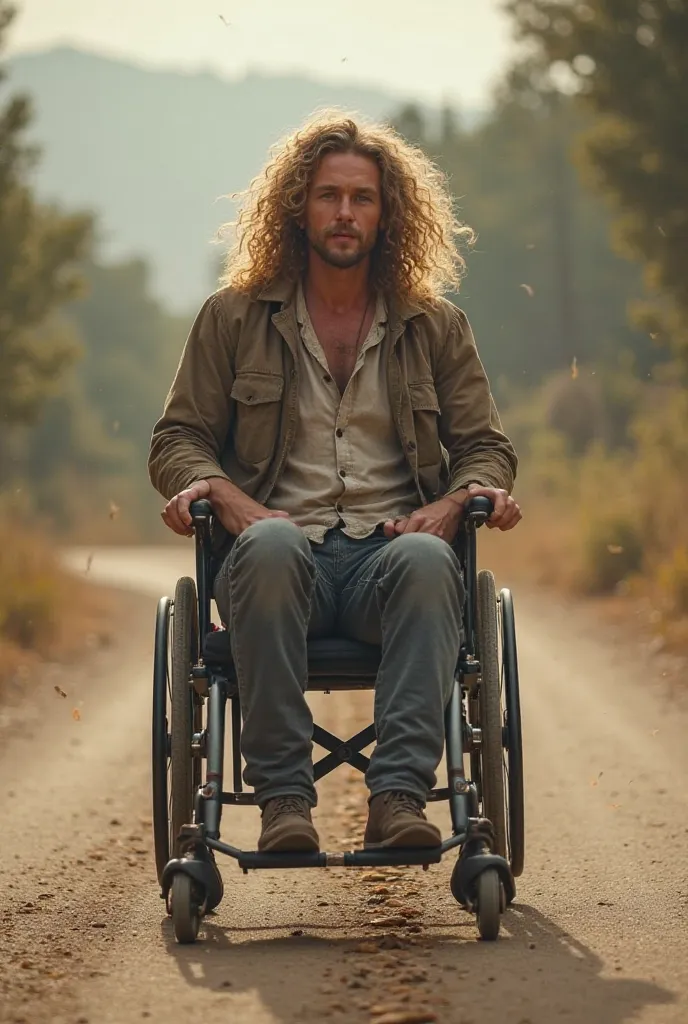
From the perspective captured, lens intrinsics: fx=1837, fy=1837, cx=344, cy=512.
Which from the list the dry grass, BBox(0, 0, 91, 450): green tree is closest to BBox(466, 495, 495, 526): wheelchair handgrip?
the dry grass

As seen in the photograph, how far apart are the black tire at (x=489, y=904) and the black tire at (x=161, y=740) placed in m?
0.78

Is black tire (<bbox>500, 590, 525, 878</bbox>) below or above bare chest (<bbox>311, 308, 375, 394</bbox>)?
below

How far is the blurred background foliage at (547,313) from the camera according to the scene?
14.6m

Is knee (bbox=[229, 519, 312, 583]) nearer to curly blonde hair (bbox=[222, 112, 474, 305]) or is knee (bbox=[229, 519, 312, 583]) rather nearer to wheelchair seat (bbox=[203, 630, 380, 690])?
wheelchair seat (bbox=[203, 630, 380, 690])

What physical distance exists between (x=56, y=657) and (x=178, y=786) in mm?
8359

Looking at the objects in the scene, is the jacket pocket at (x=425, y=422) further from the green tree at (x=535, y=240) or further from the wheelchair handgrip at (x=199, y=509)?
the green tree at (x=535, y=240)

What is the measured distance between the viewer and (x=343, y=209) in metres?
A: 4.71

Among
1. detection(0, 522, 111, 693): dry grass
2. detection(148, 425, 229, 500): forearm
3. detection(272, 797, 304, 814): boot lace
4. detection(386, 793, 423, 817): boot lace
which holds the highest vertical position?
detection(148, 425, 229, 500): forearm

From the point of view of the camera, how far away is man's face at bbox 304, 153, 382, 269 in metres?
4.71

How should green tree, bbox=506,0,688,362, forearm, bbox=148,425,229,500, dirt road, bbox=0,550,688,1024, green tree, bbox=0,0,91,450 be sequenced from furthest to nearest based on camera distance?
1. green tree, bbox=0,0,91,450
2. green tree, bbox=506,0,688,362
3. forearm, bbox=148,425,229,500
4. dirt road, bbox=0,550,688,1024

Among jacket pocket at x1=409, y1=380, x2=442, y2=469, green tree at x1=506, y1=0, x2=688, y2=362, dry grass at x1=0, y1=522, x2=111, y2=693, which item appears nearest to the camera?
jacket pocket at x1=409, y1=380, x2=442, y2=469

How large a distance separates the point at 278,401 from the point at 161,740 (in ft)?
3.02

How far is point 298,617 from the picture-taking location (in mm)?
4129

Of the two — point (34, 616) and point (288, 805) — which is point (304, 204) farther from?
point (34, 616)
